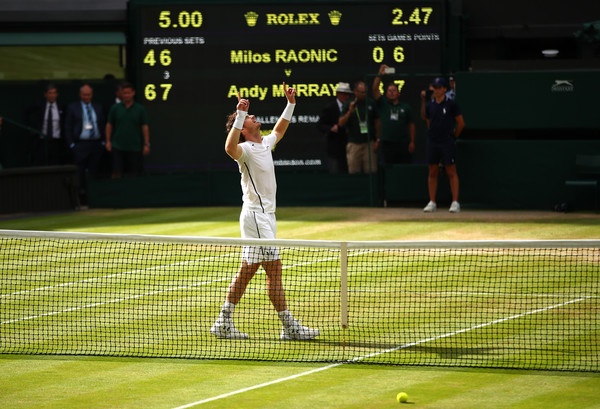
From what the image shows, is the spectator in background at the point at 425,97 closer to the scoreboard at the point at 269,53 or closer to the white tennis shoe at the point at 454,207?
the scoreboard at the point at 269,53

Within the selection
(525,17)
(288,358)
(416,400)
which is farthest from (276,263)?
(525,17)

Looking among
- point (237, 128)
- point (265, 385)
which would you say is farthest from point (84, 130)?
point (265, 385)

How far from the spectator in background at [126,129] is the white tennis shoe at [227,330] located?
39.1 feet

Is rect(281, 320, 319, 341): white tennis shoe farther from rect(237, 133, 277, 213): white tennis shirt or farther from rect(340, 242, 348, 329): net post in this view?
rect(237, 133, 277, 213): white tennis shirt

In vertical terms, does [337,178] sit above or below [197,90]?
below

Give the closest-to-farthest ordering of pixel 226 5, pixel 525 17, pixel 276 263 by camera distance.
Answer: pixel 276 263 < pixel 226 5 < pixel 525 17

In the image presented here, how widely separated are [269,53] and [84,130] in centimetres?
364

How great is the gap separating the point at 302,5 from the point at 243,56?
1392 millimetres

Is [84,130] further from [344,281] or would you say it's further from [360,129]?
[344,281]

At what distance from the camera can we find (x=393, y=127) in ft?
75.8

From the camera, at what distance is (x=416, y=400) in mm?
9727

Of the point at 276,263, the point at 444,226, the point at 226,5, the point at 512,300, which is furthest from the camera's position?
the point at 226,5

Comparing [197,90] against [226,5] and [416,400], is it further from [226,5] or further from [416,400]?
[416,400]

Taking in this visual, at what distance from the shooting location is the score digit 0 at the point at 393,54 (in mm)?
23844
